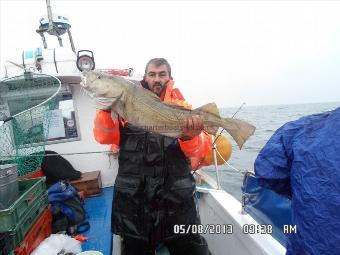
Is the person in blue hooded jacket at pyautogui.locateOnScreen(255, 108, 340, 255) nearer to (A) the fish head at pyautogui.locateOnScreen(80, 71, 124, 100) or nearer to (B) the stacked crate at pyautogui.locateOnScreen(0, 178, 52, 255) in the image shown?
(A) the fish head at pyautogui.locateOnScreen(80, 71, 124, 100)

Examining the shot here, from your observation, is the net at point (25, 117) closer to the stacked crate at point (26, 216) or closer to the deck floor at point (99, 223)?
the stacked crate at point (26, 216)

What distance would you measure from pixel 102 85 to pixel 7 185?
1659 mm

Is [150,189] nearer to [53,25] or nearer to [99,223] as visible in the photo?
[99,223]

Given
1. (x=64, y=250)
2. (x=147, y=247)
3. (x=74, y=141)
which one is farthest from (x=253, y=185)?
(x=74, y=141)

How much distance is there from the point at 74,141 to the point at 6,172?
3.40 meters

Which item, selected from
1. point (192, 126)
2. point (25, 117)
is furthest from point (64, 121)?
point (192, 126)

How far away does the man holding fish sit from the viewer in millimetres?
2869

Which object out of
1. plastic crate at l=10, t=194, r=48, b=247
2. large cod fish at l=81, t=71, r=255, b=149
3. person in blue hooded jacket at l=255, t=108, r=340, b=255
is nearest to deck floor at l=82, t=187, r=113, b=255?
plastic crate at l=10, t=194, r=48, b=247

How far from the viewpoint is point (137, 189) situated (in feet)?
10.0

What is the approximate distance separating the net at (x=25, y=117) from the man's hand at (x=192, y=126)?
2.23 meters

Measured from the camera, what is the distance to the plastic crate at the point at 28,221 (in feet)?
10.2

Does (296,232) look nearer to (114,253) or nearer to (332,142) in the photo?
(332,142)

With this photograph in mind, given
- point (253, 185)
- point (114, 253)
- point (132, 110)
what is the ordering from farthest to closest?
point (114, 253) < point (253, 185) < point (132, 110)
